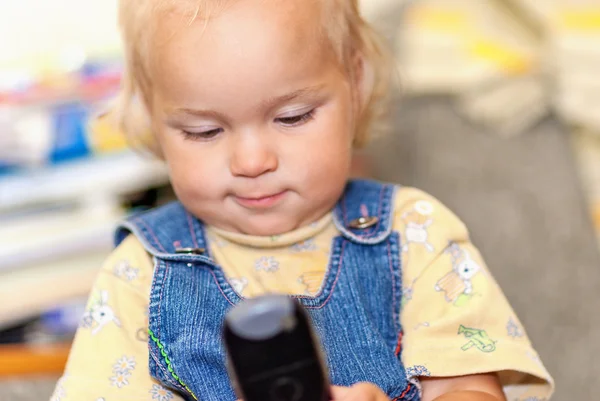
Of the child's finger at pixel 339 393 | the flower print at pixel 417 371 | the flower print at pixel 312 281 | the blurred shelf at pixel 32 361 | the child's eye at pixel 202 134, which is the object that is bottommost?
the flower print at pixel 417 371

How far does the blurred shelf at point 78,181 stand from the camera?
1.29 m

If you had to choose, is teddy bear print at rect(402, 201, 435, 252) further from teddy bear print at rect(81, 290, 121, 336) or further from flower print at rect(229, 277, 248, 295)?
teddy bear print at rect(81, 290, 121, 336)

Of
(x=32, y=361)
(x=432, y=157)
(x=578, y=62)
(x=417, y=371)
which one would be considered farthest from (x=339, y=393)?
(x=578, y=62)

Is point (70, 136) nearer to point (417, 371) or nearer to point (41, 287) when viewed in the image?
point (41, 287)

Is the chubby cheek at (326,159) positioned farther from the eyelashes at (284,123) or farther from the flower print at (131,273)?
the flower print at (131,273)

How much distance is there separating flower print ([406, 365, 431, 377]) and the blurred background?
501 mm

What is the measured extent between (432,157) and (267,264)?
104cm

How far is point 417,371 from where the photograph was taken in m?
0.72

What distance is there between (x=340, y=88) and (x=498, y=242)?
82 centimetres

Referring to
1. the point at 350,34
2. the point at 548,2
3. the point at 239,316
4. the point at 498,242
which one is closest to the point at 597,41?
the point at 548,2

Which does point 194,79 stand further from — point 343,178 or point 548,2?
point 548,2

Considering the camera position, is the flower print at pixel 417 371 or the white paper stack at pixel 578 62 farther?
the white paper stack at pixel 578 62

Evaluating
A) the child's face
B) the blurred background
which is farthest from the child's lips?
the blurred background

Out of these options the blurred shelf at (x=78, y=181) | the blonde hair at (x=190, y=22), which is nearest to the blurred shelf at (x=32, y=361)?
the blurred shelf at (x=78, y=181)
